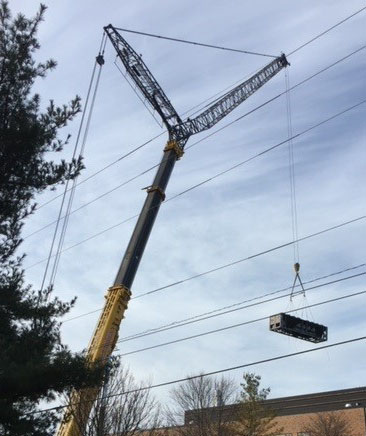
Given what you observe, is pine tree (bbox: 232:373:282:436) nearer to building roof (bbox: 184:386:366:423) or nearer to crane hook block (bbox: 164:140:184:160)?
building roof (bbox: 184:386:366:423)

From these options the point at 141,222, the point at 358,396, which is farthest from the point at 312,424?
the point at 141,222

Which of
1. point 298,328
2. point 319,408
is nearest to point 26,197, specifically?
point 298,328

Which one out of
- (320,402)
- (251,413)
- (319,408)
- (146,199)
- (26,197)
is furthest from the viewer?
(320,402)

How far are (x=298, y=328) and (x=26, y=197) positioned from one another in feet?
27.7

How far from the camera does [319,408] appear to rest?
52562 mm

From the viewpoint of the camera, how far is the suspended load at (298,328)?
1548 cm

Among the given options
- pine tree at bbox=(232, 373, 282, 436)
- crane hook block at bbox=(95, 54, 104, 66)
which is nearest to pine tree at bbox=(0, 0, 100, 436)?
crane hook block at bbox=(95, 54, 104, 66)

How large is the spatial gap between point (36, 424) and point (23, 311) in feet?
8.17

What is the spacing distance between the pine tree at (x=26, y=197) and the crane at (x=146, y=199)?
1195mm

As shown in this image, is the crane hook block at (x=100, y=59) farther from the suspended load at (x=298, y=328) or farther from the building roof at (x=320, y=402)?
the building roof at (x=320, y=402)

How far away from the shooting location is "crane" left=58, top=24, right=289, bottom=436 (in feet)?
60.8

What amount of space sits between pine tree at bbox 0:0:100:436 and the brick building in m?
33.9

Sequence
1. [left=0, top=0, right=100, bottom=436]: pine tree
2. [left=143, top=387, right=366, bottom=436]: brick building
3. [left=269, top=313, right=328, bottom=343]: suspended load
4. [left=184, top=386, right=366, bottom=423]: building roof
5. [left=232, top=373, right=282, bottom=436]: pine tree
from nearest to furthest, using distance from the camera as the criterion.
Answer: [left=0, top=0, right=100, bottom=436]: pine tree < [left=269, top=313, right=328, bottom=343]: suspended load < [left=232, top=373, right=282, bottom=436]: pine tree < [left=143, top=387, right=366, bottom=436]: brick building < [left=184, top=386, right=366, bottom=423]: building roof

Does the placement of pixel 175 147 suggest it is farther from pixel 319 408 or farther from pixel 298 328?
pixel 319 408
